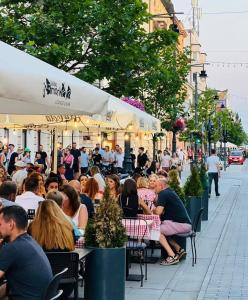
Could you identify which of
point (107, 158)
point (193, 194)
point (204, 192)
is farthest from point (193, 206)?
point (107, 158)

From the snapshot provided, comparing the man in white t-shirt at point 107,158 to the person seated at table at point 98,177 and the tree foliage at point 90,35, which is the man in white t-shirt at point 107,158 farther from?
the person seated at table at point 98,177

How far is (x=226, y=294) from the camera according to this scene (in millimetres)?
10070

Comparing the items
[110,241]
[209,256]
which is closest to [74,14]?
[209,256]

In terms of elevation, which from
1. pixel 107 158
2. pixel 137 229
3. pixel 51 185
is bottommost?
pixel 137 229

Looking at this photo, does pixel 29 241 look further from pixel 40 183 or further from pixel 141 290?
pixel 40 183

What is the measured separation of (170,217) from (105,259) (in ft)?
13.4

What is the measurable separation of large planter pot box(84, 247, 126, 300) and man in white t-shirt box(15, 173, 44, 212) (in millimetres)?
2332

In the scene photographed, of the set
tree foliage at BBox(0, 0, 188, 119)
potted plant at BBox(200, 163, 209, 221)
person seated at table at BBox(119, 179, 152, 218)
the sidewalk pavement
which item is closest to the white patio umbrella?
person seated at table at BBox(119, 179, 152, 218)

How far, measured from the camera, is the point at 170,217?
39.9 ft

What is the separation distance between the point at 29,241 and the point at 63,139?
44232 millimetres

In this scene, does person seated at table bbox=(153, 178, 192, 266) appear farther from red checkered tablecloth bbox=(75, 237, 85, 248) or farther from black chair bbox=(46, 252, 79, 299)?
black chair bbox=(46, 252, 79, 299)

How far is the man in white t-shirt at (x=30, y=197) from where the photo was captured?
10375mm

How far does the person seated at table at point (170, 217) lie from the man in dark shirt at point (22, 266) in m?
6.24

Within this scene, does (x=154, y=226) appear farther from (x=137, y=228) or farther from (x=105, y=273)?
(x=105, y=273)
